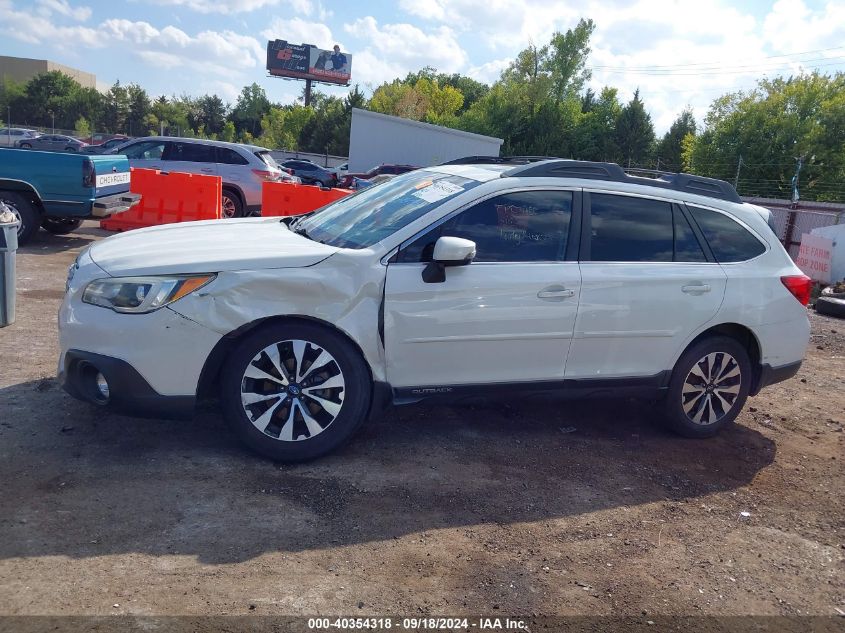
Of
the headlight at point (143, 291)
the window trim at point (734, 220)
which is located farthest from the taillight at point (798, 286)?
the headlight at point (143, 291)

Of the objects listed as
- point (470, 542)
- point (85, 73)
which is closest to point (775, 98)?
point (470, 542)

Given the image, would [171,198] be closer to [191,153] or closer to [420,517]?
[191,153]

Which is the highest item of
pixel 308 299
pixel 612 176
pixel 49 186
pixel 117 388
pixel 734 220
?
pixel 612 176

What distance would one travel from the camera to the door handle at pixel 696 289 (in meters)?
5.13

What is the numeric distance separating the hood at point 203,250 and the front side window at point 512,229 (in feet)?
2.14

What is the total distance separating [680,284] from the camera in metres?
5.11

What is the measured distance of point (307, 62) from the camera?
81.9 metres

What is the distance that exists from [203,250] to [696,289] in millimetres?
3200

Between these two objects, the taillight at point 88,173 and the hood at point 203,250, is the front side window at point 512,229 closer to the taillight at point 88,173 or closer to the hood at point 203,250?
the hood at point 203,250

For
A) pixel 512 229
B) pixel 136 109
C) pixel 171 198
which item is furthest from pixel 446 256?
pixel 136 109

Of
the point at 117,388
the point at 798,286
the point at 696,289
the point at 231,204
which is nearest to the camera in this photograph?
the point at 117,388

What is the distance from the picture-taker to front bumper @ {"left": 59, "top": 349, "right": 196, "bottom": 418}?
161 inches

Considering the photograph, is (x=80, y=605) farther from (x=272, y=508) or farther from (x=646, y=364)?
(x=646, y=364)

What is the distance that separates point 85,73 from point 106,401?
121 meters
